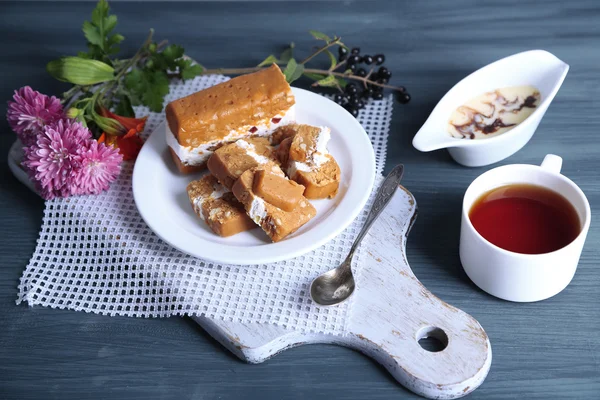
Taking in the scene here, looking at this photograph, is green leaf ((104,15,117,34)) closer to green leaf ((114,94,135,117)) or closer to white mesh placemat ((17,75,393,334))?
green leaf ((114,94,135,117))

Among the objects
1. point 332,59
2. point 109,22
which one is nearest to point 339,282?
point 332,59

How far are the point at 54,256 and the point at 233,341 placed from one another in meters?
0.62

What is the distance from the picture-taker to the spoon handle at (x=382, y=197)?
1.89m

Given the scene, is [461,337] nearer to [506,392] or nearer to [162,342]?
[506,392]

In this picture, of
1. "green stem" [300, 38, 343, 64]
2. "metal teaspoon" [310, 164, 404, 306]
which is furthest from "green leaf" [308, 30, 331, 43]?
"metal teaspoon" [310, 164, 404, 306]

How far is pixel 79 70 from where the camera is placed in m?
2.14

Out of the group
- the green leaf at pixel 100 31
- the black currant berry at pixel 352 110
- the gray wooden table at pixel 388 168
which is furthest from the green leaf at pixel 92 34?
the black currant berry at pixel 352 110

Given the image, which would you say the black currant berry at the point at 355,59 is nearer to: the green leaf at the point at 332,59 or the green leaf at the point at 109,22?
the green leaf at the point at 332,59

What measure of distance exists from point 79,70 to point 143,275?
2.20 ft

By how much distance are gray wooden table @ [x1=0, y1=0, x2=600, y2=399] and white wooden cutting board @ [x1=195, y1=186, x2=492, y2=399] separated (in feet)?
0.14

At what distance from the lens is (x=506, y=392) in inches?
Answer: 65.3

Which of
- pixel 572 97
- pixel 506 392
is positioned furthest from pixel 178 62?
pixel 506 392

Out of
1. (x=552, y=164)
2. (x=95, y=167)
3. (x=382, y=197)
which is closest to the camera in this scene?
(x=552, y=164)

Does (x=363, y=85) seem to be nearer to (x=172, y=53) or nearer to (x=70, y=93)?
(x=172, y=53)
